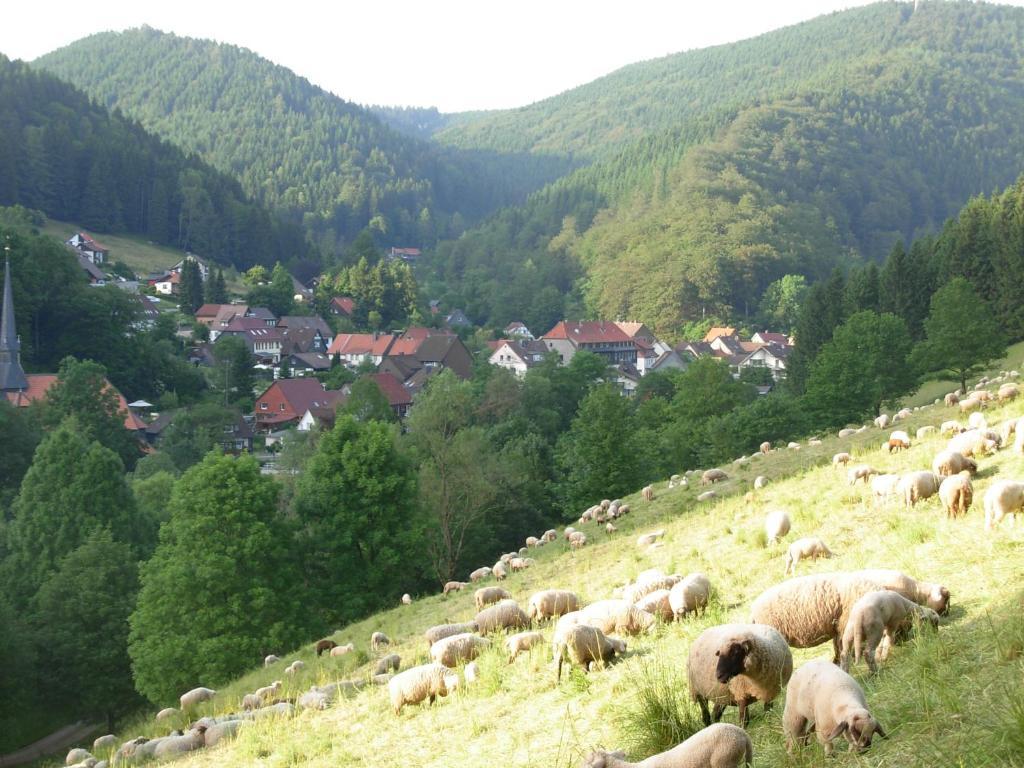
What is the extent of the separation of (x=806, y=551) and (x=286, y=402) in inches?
2806

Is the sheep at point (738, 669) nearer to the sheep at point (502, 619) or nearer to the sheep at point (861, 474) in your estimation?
the sheep at point (502, 619)

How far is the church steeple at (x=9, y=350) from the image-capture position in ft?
234

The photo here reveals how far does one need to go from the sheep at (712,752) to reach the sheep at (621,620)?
4667 millimetres

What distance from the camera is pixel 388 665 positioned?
46.6 feet

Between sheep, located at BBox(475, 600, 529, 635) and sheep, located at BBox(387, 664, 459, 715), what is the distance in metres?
2.24

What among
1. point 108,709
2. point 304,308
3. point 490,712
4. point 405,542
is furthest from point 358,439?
point 304,308

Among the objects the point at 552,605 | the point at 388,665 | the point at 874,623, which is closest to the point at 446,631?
the point at 388,665

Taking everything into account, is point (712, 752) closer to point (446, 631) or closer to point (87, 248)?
point (446, 631)

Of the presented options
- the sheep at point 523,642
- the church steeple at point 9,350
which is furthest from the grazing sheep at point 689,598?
the church steeple at point 9,350

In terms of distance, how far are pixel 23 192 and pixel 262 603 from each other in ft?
459

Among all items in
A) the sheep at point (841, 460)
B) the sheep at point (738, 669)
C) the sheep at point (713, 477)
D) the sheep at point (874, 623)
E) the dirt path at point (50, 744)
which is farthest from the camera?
the dirt path at point (50, 744)

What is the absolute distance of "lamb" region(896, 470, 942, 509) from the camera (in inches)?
536

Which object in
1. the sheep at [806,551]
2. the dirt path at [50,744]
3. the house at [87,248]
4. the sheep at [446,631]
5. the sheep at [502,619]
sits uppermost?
the house at [87,248]

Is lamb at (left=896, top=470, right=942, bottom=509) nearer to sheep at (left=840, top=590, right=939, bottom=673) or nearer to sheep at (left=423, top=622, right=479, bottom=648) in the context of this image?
sheep at (left=840, top=590, right=939, bottom=673)
